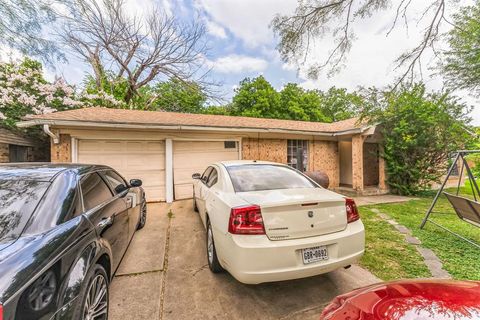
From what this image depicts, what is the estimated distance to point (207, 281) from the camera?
2943 millimetres

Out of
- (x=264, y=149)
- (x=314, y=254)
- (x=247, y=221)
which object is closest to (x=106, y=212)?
(x=247, y=221)

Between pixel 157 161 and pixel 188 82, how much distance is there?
9637mm

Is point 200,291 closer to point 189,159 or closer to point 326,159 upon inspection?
→ point 189,159

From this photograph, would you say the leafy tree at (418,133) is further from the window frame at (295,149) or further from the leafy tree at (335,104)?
the leafy tree at (335,104)

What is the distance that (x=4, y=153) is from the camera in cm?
724

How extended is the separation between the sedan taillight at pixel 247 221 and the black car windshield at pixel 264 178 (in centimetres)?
60

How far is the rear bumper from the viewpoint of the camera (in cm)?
223

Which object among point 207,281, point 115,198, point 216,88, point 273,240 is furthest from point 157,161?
point 216,88

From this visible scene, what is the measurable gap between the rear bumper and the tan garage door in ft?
18.9

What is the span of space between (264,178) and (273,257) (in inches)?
52.6

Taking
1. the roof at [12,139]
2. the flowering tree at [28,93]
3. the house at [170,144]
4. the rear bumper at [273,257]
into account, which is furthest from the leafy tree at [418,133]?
the flowering tree at [28,93]

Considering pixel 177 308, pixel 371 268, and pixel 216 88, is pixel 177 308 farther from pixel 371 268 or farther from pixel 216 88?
pixel 216 88

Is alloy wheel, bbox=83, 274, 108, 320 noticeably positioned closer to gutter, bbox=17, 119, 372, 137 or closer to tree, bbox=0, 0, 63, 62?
gutter, bbox=17, 119, 372, 137

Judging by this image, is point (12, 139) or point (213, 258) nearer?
point (213, 258)
